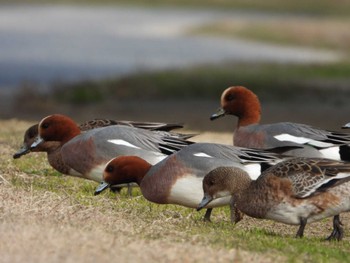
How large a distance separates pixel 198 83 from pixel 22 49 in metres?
12.6

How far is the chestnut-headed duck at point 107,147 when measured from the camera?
380 inches

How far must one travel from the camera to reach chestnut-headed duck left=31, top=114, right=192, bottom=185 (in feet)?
31.6

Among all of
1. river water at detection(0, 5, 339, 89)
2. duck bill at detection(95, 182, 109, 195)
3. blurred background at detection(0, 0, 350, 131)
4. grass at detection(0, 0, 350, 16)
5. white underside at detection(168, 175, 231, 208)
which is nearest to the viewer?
white underside at detection(168, 175, 231, 208)

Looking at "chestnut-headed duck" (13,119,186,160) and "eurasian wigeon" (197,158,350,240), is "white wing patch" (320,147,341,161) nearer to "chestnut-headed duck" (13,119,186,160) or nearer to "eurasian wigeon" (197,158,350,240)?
"chestnut-headed duck" (13,119,186,160)

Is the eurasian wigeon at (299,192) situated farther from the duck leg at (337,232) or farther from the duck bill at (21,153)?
the duck bill at (21,153)

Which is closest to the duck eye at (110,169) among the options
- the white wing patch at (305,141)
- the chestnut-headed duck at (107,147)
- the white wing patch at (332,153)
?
the chestnut-headed duck at (107,147)

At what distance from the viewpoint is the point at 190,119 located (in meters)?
18.9

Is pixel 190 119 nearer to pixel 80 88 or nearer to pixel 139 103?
pixel 139 103

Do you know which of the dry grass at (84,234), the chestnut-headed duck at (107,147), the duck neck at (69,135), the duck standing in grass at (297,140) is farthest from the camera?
the duck standing in grass at (297,140)

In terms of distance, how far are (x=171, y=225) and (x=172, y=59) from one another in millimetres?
22133

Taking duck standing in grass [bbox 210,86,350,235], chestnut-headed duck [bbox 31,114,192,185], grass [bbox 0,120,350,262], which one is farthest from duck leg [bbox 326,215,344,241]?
chestnut-headed duck [bbox 31,114,192,185]

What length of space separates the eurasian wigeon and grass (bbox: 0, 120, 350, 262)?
17 centimetres

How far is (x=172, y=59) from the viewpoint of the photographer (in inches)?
1172

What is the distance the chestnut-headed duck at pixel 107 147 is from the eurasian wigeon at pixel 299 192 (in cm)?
160
